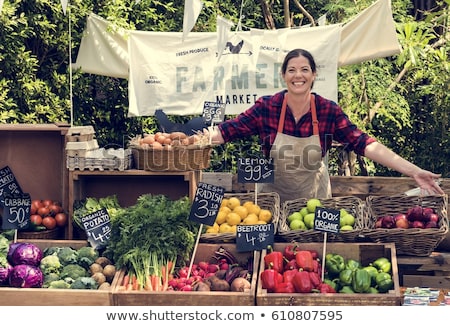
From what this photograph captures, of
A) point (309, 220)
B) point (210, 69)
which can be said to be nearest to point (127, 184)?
point (309, 220)

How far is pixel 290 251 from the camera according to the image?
4418 mm

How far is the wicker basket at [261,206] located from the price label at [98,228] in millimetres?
564

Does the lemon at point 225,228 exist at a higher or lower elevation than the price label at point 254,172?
lower

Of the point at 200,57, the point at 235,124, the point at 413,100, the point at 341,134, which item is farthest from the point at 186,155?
the point at 413,100

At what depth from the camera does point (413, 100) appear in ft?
29.0

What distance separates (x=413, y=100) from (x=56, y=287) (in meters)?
5.73

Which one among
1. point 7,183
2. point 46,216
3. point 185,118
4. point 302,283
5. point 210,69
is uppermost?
point 210,69

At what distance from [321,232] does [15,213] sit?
187cm

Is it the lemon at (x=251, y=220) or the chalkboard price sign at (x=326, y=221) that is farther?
→ the lemon at (x=251, y=220)

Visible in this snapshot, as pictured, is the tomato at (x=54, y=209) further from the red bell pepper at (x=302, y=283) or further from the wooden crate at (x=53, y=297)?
the red bell pepper at (x=302, y=283)

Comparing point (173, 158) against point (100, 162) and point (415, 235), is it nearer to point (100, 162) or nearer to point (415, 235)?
point (100, 162)

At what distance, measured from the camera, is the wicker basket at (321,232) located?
15.1 ft

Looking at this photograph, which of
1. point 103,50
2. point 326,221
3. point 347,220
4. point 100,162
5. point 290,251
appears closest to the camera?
point 326,221

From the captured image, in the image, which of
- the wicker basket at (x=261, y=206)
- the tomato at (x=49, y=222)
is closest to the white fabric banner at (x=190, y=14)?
the wicker basket at (x=261, y=206)
